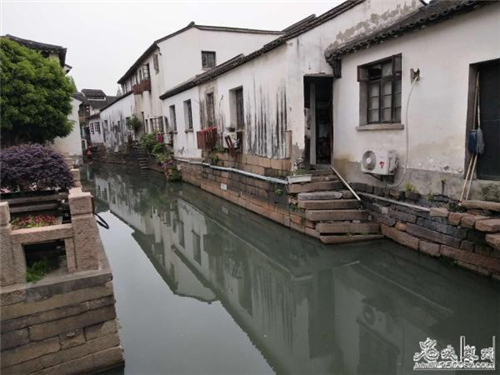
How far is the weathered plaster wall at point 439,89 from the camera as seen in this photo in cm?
495

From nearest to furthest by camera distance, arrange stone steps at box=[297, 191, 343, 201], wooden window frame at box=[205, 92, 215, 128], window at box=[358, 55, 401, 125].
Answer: window at box=[358, 55, 401, 125]
stone steps at box=[297, 191, 343, 201]
wooden window frame at box=[205, 92, 215, 128]

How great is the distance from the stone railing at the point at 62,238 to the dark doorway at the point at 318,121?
6256 mm

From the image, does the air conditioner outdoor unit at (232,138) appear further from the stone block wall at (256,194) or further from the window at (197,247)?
the window at (197,247)

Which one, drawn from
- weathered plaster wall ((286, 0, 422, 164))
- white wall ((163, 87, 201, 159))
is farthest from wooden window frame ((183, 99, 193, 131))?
weathered plaster wall ((286, 0, 422, 164))

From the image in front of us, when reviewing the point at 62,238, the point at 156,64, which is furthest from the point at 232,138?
the point at 156,64

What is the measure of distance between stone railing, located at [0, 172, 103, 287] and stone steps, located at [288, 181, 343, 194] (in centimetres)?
484

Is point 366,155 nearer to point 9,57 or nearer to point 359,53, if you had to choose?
point 359,53

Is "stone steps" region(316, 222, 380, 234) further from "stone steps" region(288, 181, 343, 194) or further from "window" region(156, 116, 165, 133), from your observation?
"window" region(156, 116, 165, 133)

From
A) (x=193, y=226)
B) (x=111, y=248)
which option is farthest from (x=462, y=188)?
(x=111, y=248)

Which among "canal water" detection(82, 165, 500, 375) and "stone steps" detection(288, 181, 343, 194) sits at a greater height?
"stone steps" detection(288, 181, 343, 194)

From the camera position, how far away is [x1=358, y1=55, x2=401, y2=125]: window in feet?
21.4

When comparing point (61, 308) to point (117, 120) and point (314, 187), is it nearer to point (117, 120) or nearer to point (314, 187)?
point (314, 187)

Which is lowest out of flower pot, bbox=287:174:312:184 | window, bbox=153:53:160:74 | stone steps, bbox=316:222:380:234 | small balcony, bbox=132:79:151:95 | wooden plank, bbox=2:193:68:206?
stone steps, bbox=316:222:380:234

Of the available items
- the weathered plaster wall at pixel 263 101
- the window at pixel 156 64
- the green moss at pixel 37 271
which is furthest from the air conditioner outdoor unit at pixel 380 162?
the window at pixel 156 64
